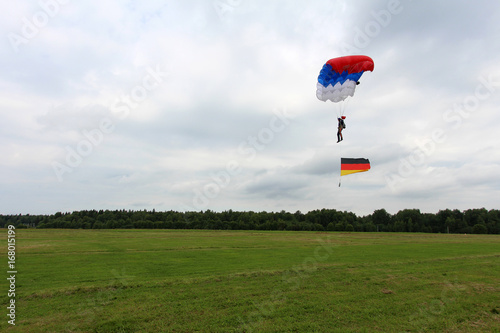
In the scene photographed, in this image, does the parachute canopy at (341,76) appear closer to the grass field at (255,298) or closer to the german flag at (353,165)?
the german flag at (353,165)

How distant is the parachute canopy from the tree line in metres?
81.8

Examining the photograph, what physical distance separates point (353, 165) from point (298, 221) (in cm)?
11043

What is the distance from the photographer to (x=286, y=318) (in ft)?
34.8

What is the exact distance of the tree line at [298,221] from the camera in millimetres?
103812

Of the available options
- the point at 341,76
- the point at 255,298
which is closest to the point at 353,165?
the point at 341,76

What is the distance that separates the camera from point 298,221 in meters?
129

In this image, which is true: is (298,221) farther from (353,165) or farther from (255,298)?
(255,298)

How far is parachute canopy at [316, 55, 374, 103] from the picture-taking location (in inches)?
857

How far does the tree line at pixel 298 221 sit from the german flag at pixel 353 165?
3181 inches

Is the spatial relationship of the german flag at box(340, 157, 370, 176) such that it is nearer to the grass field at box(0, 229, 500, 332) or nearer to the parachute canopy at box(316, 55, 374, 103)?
the parachute canopy at box(316, 55, 374, 103)

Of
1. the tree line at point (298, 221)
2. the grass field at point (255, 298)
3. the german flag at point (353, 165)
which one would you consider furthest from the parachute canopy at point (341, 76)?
the tree line at point (298, 221)

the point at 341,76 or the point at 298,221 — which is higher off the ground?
the point at 341,76

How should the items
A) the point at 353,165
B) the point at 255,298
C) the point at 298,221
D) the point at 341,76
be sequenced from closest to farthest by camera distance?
the point at 255,298, the point at 353,165, the point at 341,76, the point at 298,221

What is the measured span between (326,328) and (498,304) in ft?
28.2
